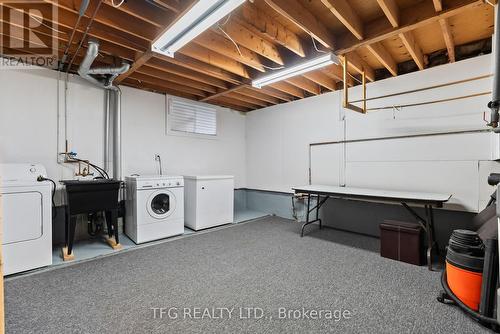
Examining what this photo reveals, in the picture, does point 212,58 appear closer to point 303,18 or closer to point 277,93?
point 303,18

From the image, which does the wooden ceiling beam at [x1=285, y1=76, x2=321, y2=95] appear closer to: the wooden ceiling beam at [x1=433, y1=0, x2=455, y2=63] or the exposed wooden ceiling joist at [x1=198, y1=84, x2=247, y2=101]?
the exposed wooden ceiling joist at [x1=198, y1=84, x2=247, y2=101]

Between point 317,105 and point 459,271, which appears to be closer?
point 459,271

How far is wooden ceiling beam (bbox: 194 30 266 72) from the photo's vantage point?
8.70 feet

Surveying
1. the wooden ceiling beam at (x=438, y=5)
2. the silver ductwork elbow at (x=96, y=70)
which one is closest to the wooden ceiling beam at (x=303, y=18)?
the wooden ceiling beam at (x=438, y=5)

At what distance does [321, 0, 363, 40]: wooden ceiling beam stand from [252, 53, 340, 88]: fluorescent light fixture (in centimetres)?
36

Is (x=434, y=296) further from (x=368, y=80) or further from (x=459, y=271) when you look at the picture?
(x=368, y=80)

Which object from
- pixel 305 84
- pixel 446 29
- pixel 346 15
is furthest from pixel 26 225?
pixel 446 29

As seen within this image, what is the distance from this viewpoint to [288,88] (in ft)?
14.2

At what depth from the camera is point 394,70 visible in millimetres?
3451

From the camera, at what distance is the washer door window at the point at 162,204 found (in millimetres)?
3492

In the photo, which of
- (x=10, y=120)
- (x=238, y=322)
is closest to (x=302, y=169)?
(x=238, y=322)

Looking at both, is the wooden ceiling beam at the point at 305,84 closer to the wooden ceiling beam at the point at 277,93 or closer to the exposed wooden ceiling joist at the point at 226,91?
the wooden ceiling beam at the point at 277,93

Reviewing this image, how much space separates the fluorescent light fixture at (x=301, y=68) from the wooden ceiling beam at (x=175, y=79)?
1.07m

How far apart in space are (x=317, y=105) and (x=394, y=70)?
54.0 inches
